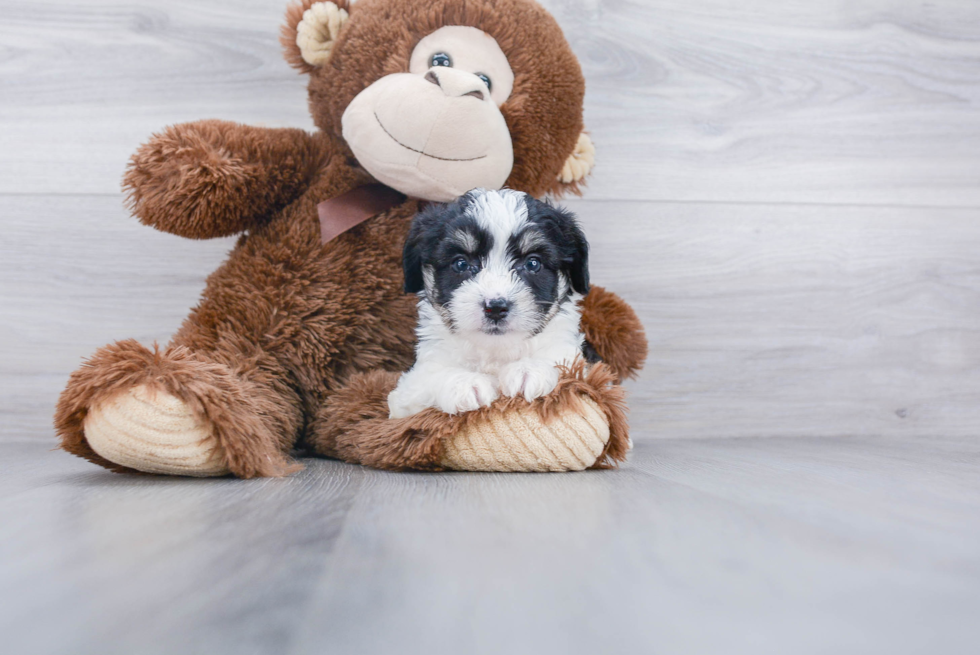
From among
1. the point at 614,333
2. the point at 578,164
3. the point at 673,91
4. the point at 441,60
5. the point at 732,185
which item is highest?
the point at 441,60

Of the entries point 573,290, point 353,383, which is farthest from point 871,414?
point 353,383

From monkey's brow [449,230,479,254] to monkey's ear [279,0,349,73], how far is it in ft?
1.74

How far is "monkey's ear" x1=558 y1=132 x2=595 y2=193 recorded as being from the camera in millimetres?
1457

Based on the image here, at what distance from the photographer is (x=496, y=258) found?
1.08 metres

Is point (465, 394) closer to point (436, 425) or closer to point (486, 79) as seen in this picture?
point (436, 425)

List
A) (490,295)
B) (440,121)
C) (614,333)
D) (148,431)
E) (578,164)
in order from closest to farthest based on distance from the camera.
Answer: (148,431) < (490,295) < (440,121) < (614,333) < (578,164)

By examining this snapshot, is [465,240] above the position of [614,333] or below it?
above

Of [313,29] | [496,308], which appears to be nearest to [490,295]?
[496,308]

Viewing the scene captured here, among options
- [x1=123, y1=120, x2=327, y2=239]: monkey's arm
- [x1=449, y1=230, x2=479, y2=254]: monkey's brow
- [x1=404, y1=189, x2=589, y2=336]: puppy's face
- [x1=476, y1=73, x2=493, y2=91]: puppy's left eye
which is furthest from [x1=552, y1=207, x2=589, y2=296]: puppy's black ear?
[x1=123, y1=120, x2=327, y2=239]: monkey's arm

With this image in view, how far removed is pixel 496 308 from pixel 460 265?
4.6 inches

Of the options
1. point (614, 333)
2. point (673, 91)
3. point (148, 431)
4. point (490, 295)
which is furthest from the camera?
point (673, 91)

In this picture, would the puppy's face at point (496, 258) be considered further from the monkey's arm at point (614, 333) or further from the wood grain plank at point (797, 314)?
the wood grain plank at point (797, 314)

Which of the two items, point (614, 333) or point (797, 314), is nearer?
point (614, 333)

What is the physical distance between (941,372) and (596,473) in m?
1.32
